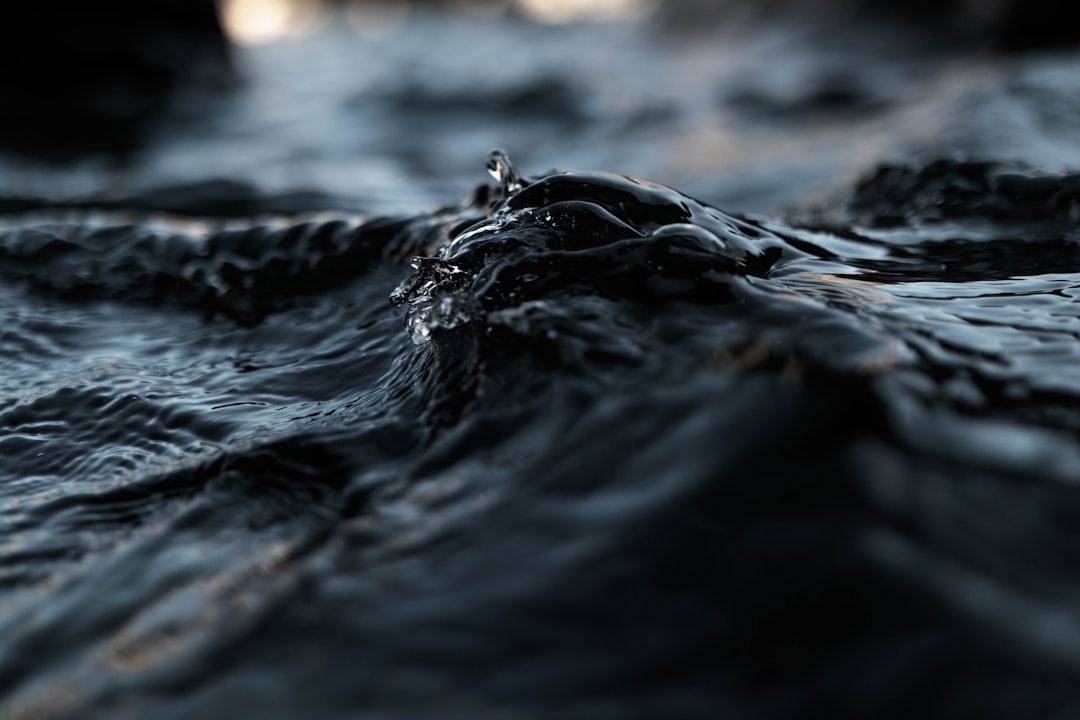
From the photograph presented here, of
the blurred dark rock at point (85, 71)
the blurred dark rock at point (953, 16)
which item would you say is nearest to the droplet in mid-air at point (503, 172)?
the blurred dark rock at point (85, 71)

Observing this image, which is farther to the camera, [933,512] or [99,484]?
[99,484]

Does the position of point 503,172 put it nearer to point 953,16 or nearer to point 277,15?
point 953,16

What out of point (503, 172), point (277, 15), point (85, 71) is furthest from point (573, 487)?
point (277, 15)

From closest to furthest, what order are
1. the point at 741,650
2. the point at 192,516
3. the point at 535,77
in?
the point at 741,650 < the point at 192,516 < the point at 535,77

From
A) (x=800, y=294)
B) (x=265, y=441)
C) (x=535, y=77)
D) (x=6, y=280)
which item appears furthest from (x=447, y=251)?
(x=535, y=77)

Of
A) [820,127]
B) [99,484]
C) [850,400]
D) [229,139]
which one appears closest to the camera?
[850,400]

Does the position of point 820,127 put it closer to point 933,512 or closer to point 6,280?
point 6,280

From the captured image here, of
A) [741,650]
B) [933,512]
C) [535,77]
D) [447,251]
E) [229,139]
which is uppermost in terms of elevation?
[535,77]

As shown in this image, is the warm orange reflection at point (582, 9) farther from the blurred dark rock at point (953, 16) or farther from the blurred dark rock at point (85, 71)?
the blurred dark rock at point (85, 71)
